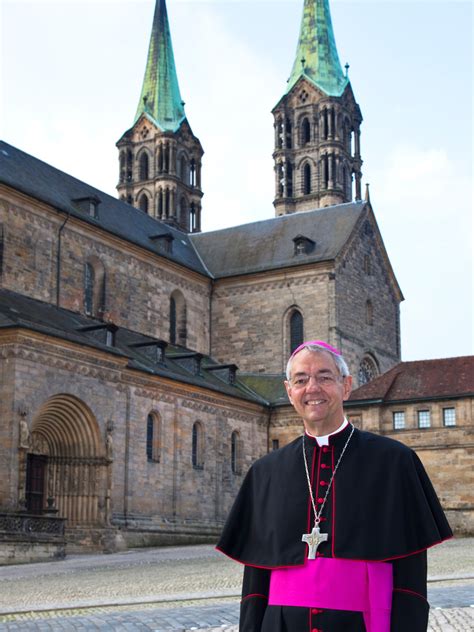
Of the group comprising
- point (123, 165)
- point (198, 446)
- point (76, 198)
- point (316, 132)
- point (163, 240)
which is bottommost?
point (198, 446)

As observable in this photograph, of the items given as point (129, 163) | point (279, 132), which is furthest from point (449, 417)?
point (279, 132)

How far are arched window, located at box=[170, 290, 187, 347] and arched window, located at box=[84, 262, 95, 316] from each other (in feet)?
21.9

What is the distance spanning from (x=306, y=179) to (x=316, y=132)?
368 cm

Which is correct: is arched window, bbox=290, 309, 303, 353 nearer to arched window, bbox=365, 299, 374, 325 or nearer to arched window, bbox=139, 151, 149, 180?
arched window, bbox=365, 299, 374, 325

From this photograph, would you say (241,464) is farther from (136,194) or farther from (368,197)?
(136,194)

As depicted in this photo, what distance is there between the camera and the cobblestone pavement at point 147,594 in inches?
468

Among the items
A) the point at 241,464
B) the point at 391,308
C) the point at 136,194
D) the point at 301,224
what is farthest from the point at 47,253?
the point at 136,194

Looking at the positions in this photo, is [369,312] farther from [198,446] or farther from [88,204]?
[88,204]

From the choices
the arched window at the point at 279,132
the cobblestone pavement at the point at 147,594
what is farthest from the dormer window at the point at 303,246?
the arched window at the point at 279,132

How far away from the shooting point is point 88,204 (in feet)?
142

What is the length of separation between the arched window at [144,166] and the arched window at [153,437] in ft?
119

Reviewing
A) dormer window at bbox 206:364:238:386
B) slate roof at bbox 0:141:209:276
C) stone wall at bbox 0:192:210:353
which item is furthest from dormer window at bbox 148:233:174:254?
dormer window at bbox 206:364:238:386

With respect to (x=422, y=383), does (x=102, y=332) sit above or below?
above

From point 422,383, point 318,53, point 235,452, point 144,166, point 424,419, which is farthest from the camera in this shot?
point 318,53
